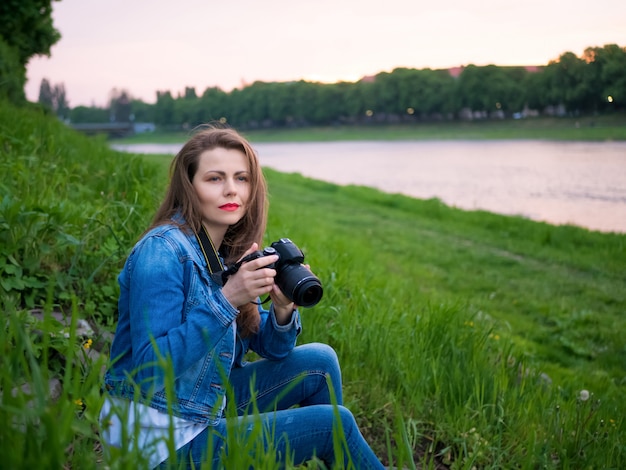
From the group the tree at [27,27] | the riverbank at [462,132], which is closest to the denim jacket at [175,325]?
the riverbank at [462,132]

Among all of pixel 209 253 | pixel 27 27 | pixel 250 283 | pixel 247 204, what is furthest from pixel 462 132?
pixel 250 283

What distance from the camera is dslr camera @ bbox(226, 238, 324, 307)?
1880 millimetres

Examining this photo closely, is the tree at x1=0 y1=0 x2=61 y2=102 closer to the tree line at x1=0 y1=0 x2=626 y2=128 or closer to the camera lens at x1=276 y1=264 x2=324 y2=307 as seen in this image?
the tree line at x1=0 y1=0 x2=626 y2=128

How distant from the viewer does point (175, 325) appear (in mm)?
1812

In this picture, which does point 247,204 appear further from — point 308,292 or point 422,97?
point 422,97

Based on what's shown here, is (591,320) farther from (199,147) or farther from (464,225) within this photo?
(464,225)

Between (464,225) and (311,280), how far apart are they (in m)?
9.16

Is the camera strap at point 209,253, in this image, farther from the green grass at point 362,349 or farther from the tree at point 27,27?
the tree at point 27,27

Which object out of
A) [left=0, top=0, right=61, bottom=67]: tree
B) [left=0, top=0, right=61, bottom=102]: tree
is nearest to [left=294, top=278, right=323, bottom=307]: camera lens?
[left=0, top=0, right=61, bottom=102]: tree

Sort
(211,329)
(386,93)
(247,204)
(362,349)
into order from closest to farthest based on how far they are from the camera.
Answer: (211,329), (247,204), (362,349), (386,93)

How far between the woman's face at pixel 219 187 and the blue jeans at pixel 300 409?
56cm

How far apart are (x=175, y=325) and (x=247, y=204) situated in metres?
0.61

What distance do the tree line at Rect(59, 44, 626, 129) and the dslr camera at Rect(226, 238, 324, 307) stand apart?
97cm

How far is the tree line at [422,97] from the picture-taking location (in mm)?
8250
